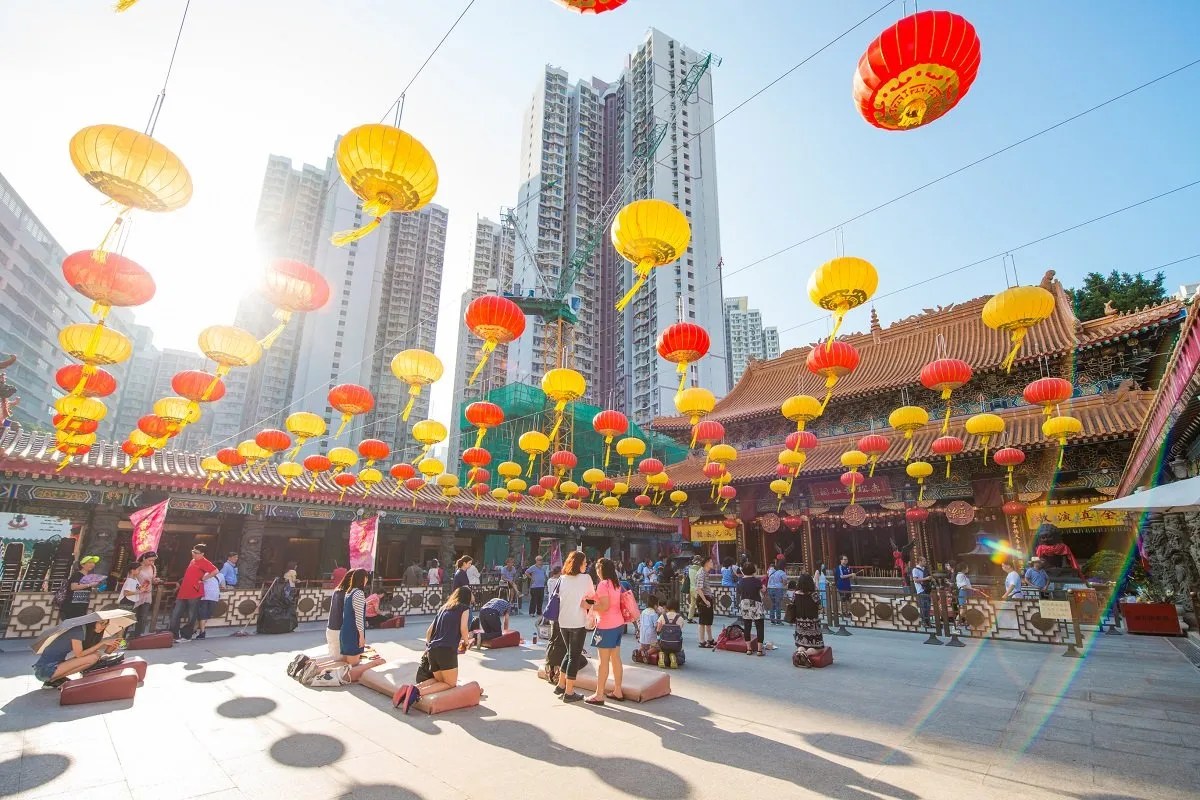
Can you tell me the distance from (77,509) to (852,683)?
1780cm

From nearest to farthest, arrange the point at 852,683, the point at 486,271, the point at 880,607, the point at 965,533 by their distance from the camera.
Result: the point at 852,683, the point at 880,607, the point at 965,533, the point at 486,271

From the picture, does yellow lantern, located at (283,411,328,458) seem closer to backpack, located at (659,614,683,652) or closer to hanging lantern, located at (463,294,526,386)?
hanging lantern, located at (463,294,526,386)

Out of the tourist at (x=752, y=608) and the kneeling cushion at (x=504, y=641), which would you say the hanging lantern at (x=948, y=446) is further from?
the kneeling cushion at (x=504, y=641)

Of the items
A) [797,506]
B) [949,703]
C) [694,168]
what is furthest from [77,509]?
[694,168]

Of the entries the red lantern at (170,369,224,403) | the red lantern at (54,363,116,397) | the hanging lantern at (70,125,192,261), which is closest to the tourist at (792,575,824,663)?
the hanging lantern at (70,125,192,261)

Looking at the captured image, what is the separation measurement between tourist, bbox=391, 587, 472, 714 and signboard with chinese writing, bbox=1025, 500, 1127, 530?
15054 mm

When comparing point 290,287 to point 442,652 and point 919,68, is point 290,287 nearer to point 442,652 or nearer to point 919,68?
point 442,652

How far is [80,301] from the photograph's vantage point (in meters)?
58.3

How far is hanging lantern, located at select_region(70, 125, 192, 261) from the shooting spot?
4465 millimetres

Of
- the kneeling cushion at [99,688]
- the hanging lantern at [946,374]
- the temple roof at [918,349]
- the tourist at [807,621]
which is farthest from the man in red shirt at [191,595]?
the temple roof at [918,349]

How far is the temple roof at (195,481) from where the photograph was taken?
12.1m

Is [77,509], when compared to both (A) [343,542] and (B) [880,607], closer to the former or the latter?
(A) [343,542]

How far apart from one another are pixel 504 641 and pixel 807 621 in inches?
188

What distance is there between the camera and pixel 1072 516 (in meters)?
13.8
